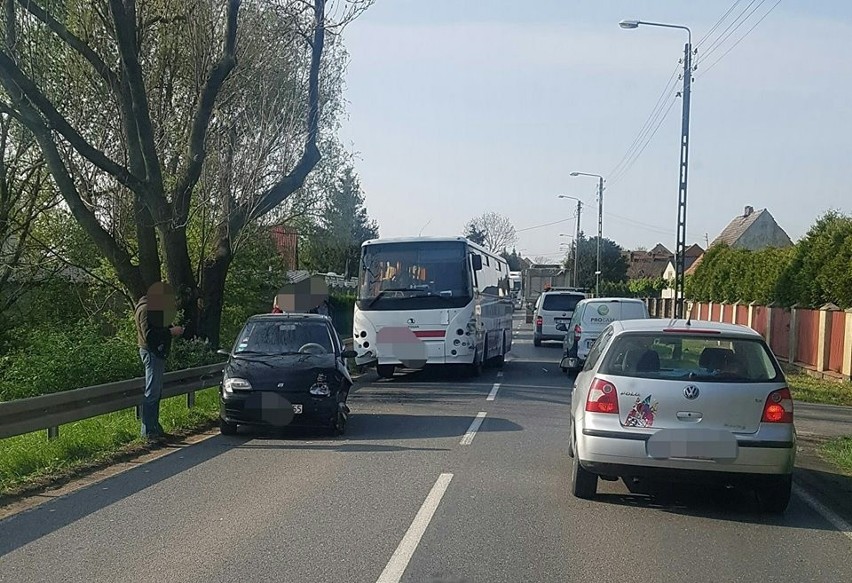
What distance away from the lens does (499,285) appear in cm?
2658

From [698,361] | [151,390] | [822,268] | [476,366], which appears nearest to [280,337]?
[151,390]

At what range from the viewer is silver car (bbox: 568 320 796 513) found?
25.2ft

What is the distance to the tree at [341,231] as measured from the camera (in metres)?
39.2

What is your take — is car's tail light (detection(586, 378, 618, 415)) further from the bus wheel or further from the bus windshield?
the bus wheel

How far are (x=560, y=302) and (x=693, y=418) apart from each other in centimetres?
2544

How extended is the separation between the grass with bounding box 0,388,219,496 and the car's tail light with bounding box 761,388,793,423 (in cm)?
652

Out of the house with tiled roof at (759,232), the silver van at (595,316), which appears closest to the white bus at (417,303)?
the silver van at (595,316)

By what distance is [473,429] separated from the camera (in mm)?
12922

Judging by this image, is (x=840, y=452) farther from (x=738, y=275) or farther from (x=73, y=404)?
(x=738, y=275)

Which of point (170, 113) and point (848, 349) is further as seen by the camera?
point (848, 349)

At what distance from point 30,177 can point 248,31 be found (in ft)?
21.7

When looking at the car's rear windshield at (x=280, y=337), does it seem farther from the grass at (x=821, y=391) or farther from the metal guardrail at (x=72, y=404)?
the grass at (x=821, y=391)

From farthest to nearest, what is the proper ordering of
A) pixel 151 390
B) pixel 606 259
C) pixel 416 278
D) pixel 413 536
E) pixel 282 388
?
1. pixel 606 259
2. pixel 416 278
3. pixel 282 388
4. pixel 151 390
5. pixel 413 536

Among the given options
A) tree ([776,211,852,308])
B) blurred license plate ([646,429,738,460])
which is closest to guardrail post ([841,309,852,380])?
tree ([776,211,852,308])
